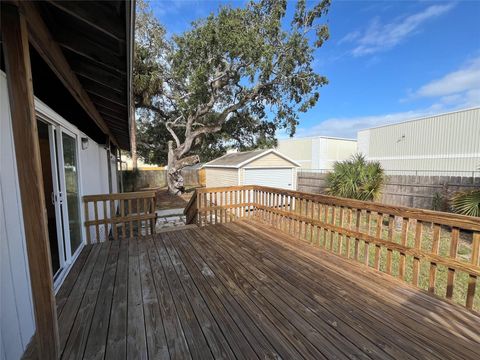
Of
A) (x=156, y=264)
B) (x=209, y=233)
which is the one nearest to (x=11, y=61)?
(x=156, y=264)

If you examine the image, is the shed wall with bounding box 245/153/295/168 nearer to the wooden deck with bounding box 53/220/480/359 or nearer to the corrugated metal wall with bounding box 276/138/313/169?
the wooden deck with bounding box 53/220/480/359

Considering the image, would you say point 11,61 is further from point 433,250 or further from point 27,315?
point 433,250

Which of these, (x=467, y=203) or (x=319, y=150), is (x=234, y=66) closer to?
(x=467, y=203)

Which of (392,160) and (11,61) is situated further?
(392,160)

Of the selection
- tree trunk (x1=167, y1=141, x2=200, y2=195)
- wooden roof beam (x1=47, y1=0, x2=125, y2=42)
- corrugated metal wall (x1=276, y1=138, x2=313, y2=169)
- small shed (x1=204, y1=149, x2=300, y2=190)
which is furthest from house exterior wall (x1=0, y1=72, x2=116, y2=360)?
corrugated metal wall (x1=276, y1=138, x2=313, y2=169)

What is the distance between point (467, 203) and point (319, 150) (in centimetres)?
1628

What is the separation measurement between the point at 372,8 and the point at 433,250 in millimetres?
10817

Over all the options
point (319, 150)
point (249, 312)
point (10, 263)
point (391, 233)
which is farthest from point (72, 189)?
point (319, 150)

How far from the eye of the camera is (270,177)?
10.3 m

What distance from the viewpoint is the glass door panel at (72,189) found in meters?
2.98

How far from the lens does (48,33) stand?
1696 millimetres

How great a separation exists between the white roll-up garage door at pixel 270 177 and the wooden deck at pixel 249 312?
6.94 m

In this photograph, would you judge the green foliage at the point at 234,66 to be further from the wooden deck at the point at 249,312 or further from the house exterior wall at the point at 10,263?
the house exterior wall at the point at 10,263

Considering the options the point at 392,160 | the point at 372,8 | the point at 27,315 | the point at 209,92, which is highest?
the point at 372,8
